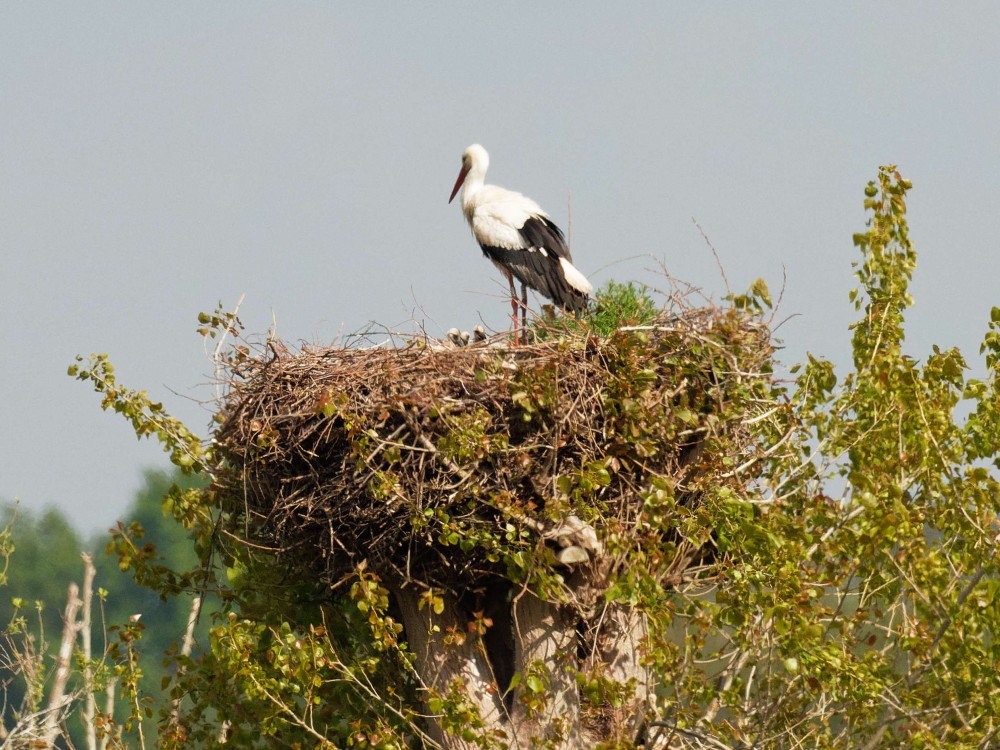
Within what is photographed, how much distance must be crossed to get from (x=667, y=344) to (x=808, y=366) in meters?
0.86

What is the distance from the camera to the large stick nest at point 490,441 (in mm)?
6992

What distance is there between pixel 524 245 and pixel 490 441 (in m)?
3.75

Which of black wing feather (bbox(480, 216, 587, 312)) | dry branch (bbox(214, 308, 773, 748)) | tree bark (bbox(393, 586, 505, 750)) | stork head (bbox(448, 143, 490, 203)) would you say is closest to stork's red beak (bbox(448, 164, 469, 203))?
stork head (bbox(448, 143, 490, 203))

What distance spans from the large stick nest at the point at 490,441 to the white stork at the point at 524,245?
232cm

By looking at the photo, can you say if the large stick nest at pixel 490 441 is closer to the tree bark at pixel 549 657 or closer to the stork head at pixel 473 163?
the tree bark at pixel 549 657

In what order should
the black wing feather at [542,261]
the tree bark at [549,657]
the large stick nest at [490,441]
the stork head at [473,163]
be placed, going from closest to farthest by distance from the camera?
the large stick nest at [490,441] → the tree bark at [549,657] → the black wing feather at [542,261] → the stork head at [473,163]

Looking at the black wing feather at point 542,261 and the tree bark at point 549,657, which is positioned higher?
the black wing feather at point 542,261

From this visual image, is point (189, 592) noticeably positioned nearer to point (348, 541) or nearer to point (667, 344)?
point (348, 541)

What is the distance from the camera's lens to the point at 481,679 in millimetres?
7793

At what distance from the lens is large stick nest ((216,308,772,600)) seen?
22.9 feet

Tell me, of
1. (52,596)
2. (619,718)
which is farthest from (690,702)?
(52,596)

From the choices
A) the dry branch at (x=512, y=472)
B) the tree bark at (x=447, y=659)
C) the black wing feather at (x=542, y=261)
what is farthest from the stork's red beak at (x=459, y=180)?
the tree bark at (x=447, y=659)

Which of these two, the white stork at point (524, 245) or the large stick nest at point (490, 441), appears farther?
the white stork at point (524, 245)

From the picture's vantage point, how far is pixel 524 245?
10.4 meters
